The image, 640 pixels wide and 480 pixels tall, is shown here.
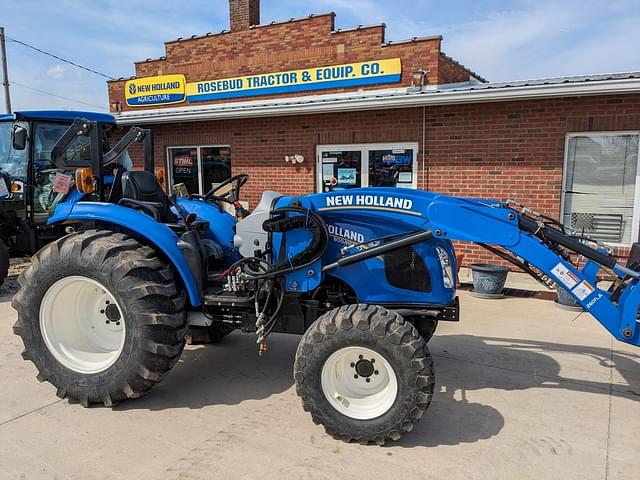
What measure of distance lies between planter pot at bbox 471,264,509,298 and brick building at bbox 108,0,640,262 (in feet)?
4.44

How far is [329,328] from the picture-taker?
113 inches

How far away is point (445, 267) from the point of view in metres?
3.32

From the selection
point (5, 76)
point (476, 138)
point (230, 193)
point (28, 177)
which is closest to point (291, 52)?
point (476, 138)

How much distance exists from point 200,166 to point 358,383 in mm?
7911

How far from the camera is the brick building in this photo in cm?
678

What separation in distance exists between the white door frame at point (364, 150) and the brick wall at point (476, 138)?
3.3 inches

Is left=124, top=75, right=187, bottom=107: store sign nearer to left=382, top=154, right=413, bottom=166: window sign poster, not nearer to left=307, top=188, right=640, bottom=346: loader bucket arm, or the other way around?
left=382, top=154, right=413, bottom=166: window sign poster

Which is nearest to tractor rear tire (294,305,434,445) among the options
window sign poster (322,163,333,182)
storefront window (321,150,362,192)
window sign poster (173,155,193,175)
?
storefront window (321,150,362,192)

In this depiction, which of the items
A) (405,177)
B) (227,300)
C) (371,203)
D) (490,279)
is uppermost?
(405,177)

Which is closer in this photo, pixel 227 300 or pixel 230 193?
pixel 227 300

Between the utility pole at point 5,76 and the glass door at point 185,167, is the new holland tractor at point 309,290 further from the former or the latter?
the utility pole at point 5,76

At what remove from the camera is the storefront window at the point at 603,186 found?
6684mm

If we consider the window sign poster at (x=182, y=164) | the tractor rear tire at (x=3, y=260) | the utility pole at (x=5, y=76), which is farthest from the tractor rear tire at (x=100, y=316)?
the utility pole at (x=5, y=76)

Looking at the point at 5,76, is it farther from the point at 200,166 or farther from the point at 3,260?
the point at 3,260
